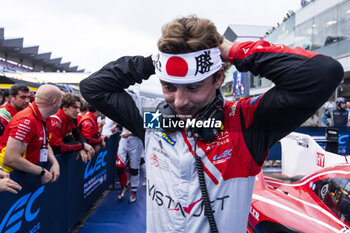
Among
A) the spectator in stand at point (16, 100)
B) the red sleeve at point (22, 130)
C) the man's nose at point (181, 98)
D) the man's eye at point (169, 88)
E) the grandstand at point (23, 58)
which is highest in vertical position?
the grandstand at point (23, 58)

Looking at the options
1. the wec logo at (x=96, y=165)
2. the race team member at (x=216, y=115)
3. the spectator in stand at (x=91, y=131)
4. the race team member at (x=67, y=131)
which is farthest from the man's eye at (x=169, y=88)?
the spectator in stand at (x=91, y=131)

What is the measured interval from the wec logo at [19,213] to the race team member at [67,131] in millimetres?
955

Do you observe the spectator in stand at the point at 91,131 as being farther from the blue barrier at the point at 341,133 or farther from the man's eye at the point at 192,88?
the blue barrier at the point at 341,133

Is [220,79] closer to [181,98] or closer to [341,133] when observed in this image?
[181,98]

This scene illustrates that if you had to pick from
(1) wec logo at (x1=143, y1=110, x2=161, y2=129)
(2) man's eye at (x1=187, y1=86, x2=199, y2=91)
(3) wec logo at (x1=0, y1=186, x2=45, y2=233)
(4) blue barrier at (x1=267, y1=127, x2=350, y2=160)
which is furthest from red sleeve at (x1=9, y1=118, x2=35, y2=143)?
(4) blue barrier at (x1=267, y1=127, x2=350, y2=160)

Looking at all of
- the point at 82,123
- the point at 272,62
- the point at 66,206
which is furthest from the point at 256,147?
the point at 82,123

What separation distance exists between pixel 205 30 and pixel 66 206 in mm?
3209

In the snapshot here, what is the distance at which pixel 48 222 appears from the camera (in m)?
2.72

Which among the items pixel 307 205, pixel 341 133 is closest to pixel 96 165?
Answer: pixel 307 205

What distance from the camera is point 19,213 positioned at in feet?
7.13

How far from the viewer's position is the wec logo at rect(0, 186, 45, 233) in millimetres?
1998

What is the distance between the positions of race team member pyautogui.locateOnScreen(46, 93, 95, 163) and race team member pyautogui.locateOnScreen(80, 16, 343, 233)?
8.98 feet

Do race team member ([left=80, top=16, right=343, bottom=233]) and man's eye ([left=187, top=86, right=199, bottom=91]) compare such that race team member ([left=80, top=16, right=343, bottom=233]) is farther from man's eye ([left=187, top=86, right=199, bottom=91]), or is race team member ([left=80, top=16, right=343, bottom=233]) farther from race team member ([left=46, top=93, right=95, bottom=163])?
race team member ([left=46, top=93, right=95, bottom=163])

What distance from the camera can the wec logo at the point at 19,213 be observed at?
2.00 m
